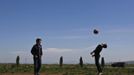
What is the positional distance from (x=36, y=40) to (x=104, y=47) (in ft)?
14.5

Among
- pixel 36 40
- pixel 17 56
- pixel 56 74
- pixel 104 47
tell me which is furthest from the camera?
pixel 17 56

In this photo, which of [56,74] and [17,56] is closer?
[56,74]

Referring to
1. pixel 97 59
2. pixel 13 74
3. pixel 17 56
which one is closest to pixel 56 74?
pixel 13 74

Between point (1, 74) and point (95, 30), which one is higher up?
point (95, 30)

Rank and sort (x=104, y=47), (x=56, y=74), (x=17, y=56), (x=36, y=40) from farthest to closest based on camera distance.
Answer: (x=17, y=56) < (x=56, y=74) < (x=104, y=47) < (x=36, y=40)

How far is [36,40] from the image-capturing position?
65.6 ft

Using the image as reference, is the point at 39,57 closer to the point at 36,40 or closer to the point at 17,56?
the point at 36,40

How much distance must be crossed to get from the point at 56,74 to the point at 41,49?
7095 mm

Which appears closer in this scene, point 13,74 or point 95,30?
point 95,30

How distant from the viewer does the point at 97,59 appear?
21.9m

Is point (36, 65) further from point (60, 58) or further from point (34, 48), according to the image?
point (60, 58)

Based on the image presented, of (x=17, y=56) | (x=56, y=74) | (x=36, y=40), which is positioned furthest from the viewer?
(x=17, y=56)

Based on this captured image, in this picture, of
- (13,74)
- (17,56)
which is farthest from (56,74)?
(17,56)

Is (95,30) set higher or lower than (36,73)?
higher
